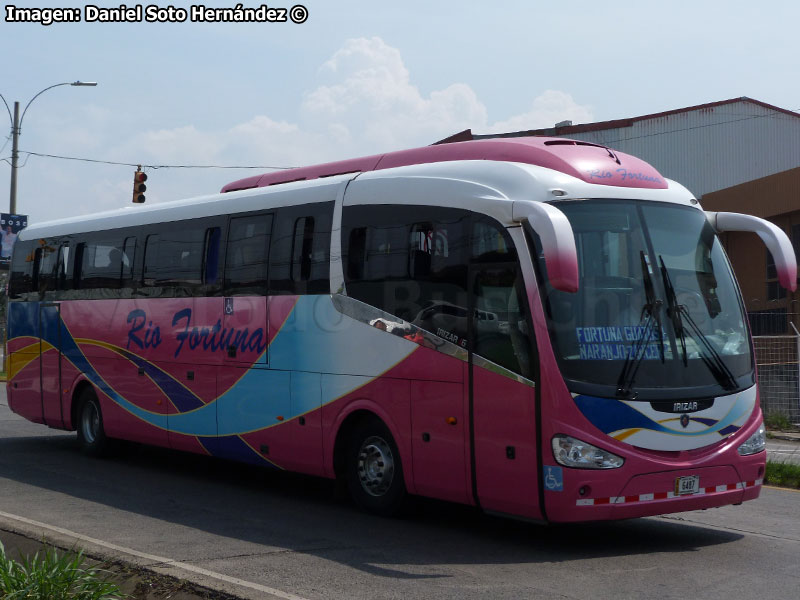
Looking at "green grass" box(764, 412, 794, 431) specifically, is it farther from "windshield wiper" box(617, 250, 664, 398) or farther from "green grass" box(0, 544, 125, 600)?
"green grass" box(0, 544, 125, 600)

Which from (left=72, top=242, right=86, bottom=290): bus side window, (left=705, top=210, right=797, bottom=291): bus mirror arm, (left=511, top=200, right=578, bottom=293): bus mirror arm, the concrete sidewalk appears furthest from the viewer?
(left=72, top=242, right=86, bottom=290): bus side window

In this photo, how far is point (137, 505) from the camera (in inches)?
429

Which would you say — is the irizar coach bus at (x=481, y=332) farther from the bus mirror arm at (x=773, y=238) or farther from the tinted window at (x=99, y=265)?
the tinted window at (x=99, y=265)

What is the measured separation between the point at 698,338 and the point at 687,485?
1.19 m

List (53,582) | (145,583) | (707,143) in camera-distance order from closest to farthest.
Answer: (53,582)
(145,583)
(707,143)

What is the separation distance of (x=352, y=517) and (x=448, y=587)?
9.84 feet

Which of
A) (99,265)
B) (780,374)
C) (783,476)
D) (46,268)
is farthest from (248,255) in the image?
(780,374)

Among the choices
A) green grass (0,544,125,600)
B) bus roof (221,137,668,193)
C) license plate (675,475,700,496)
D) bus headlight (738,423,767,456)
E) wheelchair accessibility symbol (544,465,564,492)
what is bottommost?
green grass (0,544,125,600)

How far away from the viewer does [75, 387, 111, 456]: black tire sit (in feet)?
48.8

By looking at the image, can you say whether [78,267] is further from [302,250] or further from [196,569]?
[196,569]

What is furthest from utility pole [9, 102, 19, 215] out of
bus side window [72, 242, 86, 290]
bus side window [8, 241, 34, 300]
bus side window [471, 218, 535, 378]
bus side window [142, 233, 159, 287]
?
bus side window [471, 218, 535, 378]

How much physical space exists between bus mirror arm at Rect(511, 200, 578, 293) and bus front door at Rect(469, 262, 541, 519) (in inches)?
28.0

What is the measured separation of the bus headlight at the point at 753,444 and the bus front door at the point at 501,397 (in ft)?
6.02

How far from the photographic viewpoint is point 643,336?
8461 mm
